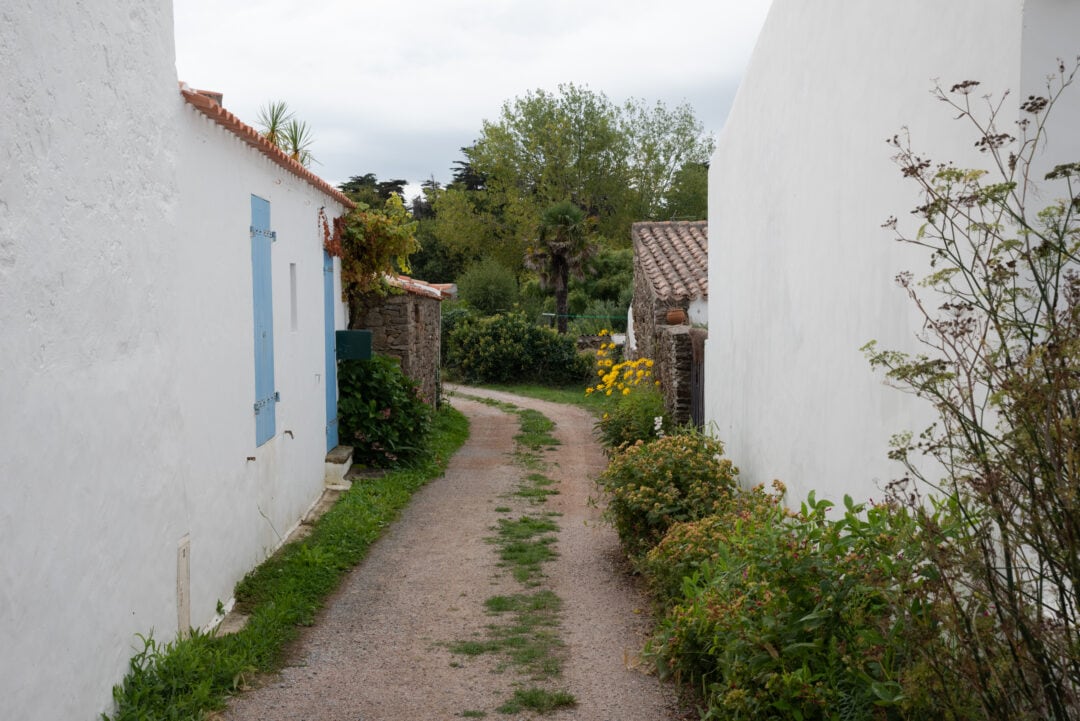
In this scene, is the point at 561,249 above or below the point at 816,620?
above

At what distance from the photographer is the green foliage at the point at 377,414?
12.2 meters

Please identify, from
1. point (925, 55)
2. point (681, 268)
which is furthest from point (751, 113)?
Answer: point (681, 268)

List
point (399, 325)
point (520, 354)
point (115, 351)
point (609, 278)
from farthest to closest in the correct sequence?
point (609, 278) → point (520, 354) → point (399, 325) → point (115, 351)

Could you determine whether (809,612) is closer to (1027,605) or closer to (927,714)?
(927,714)

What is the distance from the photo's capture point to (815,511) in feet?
14.1

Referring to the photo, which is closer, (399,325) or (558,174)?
(399,325)

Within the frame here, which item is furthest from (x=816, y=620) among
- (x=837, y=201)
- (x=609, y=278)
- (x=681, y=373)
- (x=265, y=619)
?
(x=609, y=278)

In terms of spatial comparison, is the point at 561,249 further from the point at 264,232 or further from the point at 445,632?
the point at 445,632

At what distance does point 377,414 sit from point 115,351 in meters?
7.70

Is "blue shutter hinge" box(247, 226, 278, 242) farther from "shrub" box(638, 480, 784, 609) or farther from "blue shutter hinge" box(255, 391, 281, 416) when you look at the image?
"shrub" box(638, 480, 784, 609)

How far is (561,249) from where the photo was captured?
2909 centimetres

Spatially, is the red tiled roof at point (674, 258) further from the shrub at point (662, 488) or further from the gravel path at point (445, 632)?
the shrub at point (662, 488)

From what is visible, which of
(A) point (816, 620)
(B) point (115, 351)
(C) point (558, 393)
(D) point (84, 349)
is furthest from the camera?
(C) point (558, 393)

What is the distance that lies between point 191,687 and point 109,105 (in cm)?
286
